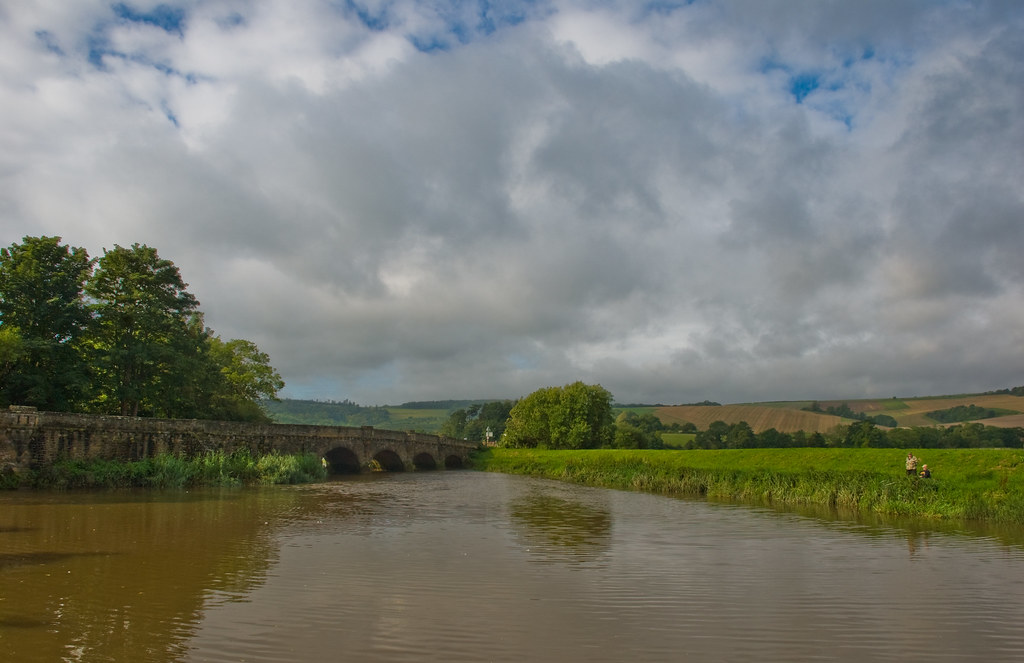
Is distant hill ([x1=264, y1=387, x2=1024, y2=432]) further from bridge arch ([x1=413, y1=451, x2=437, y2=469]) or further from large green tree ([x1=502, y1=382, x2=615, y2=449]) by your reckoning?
bridge arch ([x1=413, y1=451, x2=437, y2=469])

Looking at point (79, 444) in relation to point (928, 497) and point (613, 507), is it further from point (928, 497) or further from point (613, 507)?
point (928, 497)

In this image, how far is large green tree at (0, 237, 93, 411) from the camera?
3400 centimetres

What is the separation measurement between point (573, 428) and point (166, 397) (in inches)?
1743

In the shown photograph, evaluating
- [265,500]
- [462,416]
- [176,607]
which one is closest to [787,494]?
[265,500]

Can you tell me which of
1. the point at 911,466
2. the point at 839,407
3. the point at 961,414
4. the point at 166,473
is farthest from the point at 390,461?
the point at 839,407

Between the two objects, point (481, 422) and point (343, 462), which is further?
point (481, 422)

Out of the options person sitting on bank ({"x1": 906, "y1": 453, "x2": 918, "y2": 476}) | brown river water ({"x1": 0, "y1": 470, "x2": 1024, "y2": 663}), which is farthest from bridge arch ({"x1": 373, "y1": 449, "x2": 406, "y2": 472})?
person sitting on bank ({"x1": 906, "y1": 453, "x2": 918, "y2": 476})

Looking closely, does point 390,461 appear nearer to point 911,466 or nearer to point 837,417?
point 911,466

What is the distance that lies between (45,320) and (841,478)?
42.1 metres

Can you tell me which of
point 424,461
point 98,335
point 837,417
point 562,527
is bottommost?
point 424,461

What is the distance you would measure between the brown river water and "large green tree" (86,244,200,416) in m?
18.3

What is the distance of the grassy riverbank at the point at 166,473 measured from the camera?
28.2m

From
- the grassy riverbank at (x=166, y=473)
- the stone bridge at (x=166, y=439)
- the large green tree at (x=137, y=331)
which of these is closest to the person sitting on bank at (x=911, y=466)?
the grassy riverbank at (x=166, y=473)

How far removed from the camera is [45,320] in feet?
117
